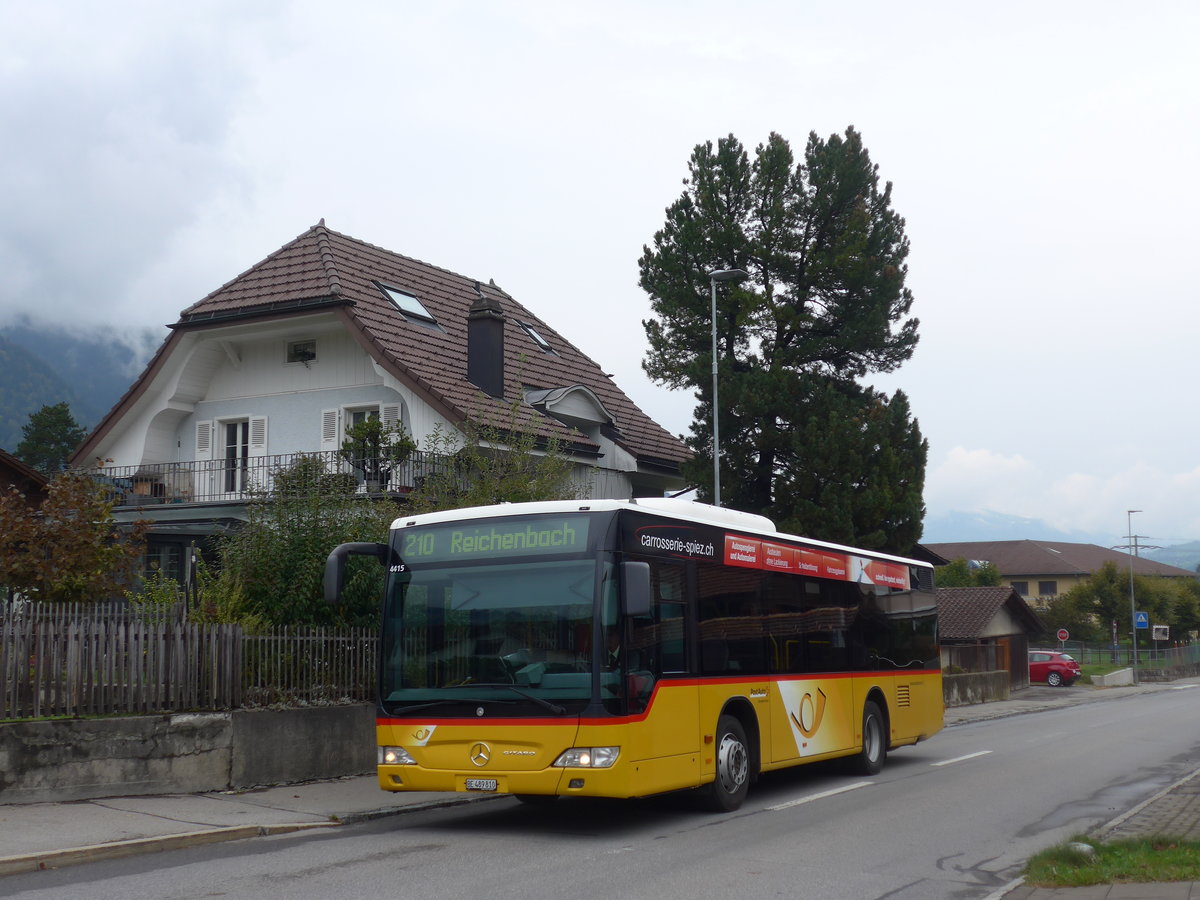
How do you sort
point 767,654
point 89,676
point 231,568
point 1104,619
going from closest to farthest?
point 89,676 → point 767,654 → point 231,568 → point 1104,619

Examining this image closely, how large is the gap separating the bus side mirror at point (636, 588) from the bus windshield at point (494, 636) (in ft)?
1.17

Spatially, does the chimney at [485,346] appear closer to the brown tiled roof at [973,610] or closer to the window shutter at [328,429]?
the window shutter at [328,429]

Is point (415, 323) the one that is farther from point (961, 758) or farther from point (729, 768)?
point (729, 768)

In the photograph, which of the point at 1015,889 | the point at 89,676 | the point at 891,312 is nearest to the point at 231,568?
the point at 89,676

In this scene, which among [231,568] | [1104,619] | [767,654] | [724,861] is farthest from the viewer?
[1104,619]

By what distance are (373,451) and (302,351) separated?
581 centimetres

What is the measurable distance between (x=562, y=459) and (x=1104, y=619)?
72015 millimetres

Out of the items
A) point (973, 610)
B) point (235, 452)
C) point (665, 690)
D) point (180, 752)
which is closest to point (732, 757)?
point (665, 690)

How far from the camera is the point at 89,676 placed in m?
13.1

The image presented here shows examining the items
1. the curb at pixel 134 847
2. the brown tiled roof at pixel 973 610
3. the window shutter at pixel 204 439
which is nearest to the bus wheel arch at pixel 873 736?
the curb at pixel 134 847

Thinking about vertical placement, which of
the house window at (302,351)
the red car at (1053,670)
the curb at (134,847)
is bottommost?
the red car at (1053,670)

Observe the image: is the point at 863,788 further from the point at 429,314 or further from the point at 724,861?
the point at 429,314

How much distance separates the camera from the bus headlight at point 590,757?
36.1 feet

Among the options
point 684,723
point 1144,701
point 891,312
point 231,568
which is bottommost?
point 1144,701
